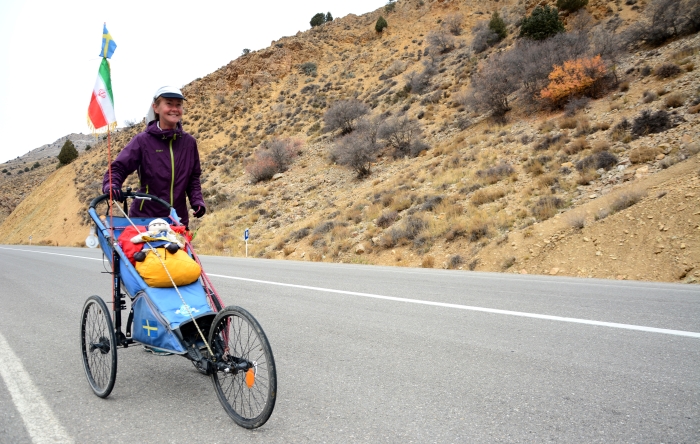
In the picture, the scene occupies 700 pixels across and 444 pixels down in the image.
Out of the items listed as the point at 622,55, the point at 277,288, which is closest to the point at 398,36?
the point at 622,55

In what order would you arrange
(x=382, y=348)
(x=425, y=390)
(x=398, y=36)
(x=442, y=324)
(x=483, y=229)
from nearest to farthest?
(x=425, y=390)
(x=382, y=348)
(x=442, y=324)
(x=483, y=229)
(x=398, y=36)

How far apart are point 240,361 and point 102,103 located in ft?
8.89

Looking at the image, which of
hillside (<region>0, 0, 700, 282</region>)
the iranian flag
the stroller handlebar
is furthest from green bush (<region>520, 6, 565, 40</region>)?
the stroller handlebar

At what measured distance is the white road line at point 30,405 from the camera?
9.88 ft

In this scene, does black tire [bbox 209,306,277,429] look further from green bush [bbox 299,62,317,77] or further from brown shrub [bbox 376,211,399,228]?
green bush [bbox 299,62,317,77]

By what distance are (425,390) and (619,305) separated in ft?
13.1

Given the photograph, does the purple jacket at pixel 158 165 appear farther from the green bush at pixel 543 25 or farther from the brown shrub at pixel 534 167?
the green bush at pixel 543 25

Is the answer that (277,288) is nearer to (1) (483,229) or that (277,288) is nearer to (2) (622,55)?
(1) (483,229)

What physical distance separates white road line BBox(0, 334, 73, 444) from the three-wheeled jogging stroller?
1.28 ft

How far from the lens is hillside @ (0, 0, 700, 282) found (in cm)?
1162

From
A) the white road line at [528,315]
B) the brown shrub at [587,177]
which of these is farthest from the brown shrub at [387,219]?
the white road line at [528,315]

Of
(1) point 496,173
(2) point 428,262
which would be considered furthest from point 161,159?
(1) point 496,173

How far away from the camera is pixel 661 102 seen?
17.9 meters

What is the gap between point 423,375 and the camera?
384 cm
